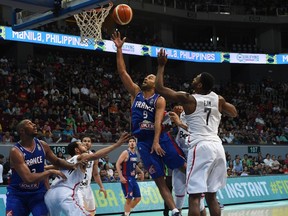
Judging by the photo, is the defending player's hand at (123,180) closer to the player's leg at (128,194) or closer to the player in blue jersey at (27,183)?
the player's leg at (128,194)

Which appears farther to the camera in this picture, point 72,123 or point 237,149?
point 237,149

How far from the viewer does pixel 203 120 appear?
6.05 meters

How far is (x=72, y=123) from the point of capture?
17.5 metres

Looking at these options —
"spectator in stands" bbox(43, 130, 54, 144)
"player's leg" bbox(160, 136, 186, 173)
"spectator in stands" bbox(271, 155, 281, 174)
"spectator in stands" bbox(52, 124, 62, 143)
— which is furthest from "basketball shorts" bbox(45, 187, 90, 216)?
"spectator in stands" bbox(271, 155, 281, 174)

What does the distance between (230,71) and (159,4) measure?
7.54m

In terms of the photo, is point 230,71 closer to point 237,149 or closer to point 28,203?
point 237,149

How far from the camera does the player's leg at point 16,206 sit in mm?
5973

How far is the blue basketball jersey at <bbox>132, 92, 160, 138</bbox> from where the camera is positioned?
7023 millimetres

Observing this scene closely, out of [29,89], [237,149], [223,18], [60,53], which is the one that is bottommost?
[237,149]

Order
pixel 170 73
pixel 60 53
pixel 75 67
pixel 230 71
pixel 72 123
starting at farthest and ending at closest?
pixel 230 71 → pixel 170 73 → pixel 60 53 → pixel 75 67 → pixel 72 123

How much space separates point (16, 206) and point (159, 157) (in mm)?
2040

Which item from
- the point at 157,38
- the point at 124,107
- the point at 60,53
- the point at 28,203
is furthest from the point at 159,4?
the point at 28,203

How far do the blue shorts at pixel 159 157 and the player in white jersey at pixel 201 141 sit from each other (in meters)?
1.01

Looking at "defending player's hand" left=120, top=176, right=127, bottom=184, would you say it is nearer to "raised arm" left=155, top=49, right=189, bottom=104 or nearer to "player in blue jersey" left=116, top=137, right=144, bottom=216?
"player in blue jersey" left=116, top=137, right=144, bottom=216
